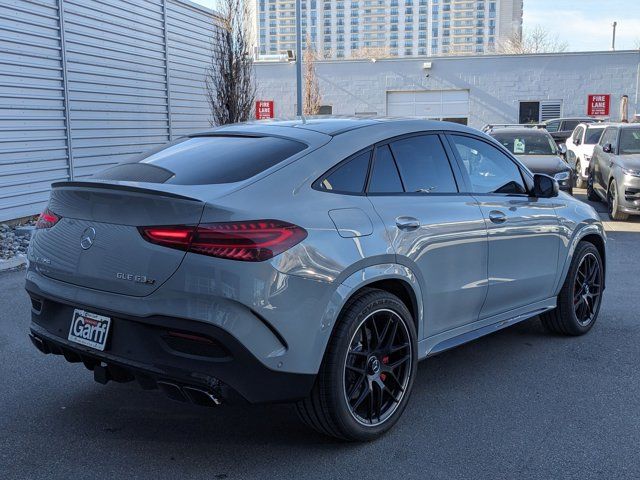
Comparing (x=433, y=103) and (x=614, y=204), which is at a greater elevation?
(x=433, y=103)

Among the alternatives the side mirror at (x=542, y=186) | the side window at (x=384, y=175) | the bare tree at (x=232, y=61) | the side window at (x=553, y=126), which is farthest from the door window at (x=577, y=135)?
the side window at (x=384, y=175)

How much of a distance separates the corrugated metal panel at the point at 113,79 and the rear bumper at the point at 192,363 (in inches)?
396

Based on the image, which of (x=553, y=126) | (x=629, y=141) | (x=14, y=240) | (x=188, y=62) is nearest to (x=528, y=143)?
(x=629, y=141)

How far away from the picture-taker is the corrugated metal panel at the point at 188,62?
16.3m

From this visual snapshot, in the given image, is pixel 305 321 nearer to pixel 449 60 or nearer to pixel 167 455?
pixel 167 455

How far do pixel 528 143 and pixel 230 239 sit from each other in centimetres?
1235

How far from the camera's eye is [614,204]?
41.9ft

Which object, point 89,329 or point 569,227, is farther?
point 569,227

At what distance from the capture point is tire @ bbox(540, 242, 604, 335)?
5555 mm

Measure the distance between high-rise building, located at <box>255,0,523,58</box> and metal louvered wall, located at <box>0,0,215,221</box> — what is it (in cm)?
17647

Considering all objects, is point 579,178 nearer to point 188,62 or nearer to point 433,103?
point 188,62

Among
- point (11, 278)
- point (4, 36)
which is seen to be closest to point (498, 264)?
point (11, 278)

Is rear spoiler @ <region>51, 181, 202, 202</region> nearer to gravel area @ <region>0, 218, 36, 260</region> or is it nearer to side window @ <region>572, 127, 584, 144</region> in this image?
gravel area @ <region>0, 218, 36, 260</region>

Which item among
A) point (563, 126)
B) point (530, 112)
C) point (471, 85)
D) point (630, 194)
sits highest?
point (471, 85)
